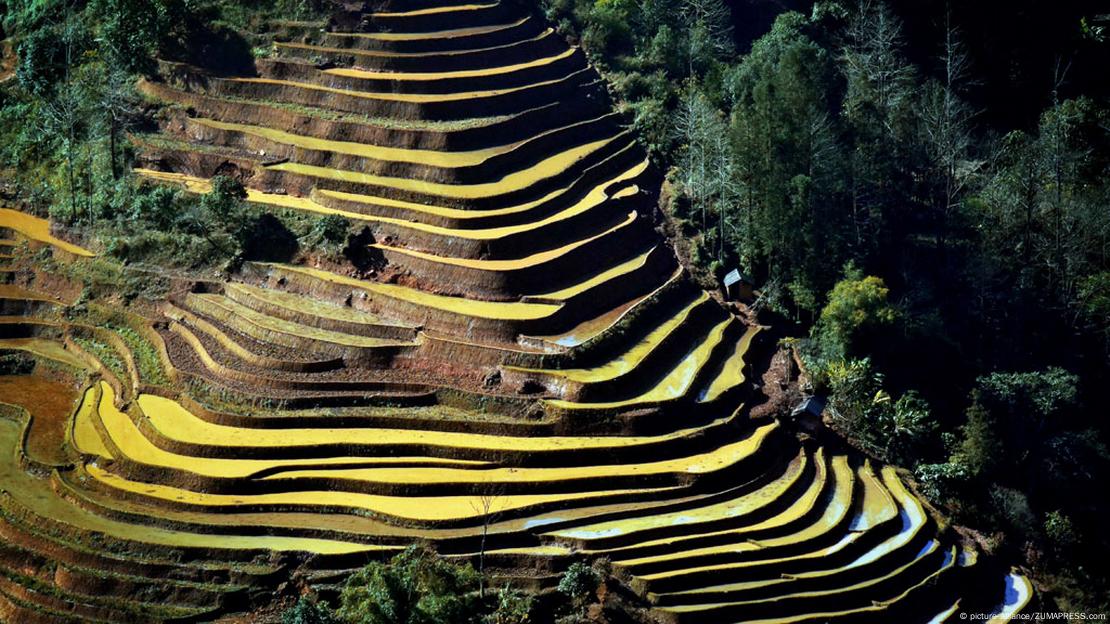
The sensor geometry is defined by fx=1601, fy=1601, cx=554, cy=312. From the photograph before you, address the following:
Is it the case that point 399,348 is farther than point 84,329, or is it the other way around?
point 84,329

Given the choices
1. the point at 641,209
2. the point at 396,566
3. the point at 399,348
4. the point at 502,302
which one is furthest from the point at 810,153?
the point at 396,566

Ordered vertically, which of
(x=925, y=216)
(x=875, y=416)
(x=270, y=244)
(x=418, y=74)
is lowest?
(x=875, y=416)

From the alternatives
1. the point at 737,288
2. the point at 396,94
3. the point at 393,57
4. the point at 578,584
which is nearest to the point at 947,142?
the point at 737,288

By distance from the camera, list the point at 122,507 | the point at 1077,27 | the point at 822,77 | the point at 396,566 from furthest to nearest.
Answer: the point at 1077,27 < the point at 822,77 < the point at 122,507 < the point at 396,566

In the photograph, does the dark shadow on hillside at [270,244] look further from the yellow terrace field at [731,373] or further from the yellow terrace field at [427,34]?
the yellow terrace field at [731,373]

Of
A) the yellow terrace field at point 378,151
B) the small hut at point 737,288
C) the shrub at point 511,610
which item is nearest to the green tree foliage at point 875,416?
the small hut at point 737,288

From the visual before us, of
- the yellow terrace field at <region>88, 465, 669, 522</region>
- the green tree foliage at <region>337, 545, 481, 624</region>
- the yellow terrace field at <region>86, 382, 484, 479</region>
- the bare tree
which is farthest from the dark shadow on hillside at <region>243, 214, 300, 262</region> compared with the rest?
the bare tree

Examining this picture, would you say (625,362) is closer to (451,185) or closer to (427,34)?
(451,185)

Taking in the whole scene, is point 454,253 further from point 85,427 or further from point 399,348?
point 85,427
